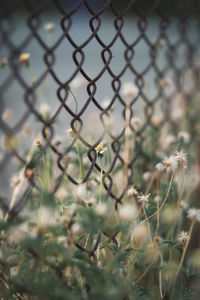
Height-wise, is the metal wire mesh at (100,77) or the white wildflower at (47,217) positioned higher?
the metal wire mesh at (100,77)

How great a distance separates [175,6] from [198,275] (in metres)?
1.37

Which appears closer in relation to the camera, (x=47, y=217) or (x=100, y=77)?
(x=47, y=217)

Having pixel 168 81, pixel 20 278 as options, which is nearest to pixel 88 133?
pixel 168 81

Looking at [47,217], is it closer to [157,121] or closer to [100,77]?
[100,77]

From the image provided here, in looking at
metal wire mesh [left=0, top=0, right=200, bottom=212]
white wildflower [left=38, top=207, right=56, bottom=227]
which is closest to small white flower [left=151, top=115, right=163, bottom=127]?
metal wire mesh [left=0, top=0, right=200, bottom=212]

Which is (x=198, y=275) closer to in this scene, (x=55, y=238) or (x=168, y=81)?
(x=55, y=238)

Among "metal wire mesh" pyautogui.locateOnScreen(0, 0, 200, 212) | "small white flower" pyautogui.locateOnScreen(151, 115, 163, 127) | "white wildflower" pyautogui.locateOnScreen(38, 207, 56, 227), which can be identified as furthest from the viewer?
"small white flower" pyautogui.locateOnScreen(151, 115, 163, 127)

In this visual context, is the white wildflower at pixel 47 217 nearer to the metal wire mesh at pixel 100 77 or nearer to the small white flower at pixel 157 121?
the metal wire mesh at pixel 100 77

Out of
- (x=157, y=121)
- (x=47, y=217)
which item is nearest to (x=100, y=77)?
(x=47, y=217)

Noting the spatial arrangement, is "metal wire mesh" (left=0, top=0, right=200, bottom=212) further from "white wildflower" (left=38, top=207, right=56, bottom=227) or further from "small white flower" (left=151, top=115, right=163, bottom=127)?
"white wildflower" (left=38, top=207, right=56, bottom=227)

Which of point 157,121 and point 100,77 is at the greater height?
point 157,121

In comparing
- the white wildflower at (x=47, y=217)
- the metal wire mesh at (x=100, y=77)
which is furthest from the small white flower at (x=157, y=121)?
the white wildflower at (x=47, y=217)

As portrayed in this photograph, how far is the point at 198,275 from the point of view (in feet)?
3.08

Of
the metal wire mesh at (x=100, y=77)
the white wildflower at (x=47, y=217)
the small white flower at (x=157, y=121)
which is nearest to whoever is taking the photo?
the white wildflower at (x=47, y=217)
